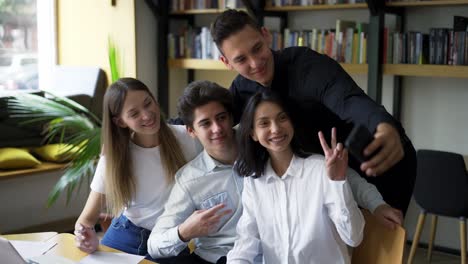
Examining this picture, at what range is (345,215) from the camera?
181 cm

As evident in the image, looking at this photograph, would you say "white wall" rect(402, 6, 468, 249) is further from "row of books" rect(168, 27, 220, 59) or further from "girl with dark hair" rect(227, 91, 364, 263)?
"girl with dark hair" rect(227, 91, 364, 263)

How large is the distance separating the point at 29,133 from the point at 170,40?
1375 millimetres

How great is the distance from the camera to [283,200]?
2.00 metres

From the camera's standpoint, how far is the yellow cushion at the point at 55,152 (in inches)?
185

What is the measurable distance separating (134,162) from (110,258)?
0.52m

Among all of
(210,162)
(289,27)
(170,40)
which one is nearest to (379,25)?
(289,27)

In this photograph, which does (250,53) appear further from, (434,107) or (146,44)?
A: (146,44)

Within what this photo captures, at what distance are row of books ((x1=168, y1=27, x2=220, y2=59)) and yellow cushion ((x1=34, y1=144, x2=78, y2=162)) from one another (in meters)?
1.22

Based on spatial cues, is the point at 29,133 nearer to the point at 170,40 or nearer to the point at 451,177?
the point at 170,40

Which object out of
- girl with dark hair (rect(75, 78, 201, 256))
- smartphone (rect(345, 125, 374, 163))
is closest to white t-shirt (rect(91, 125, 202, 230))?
girl with dark hair (rect(75, 78, 201, 256))

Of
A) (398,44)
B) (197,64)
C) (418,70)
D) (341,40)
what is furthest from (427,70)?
(197,64)

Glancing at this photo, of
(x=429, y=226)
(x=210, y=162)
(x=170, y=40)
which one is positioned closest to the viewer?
(x=210, y=162)

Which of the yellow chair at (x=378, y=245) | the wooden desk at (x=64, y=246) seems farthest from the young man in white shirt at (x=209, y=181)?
the yellow chair at (x=378, y=245)

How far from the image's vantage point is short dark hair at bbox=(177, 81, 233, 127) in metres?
2.21
